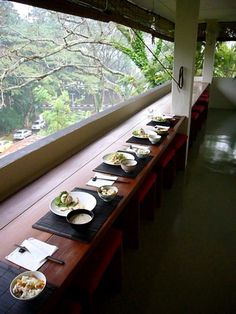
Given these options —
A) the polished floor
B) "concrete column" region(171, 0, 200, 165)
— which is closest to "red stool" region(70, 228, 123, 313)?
the polished floor

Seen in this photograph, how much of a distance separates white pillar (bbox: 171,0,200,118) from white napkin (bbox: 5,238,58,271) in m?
3.16

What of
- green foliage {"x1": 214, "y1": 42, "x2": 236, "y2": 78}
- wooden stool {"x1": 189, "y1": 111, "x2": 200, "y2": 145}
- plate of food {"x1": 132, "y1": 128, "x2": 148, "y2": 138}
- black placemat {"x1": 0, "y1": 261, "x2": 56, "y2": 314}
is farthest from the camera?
green foliage {"x1": 214, "y1": 42, "x2": 236, "y2": 78}

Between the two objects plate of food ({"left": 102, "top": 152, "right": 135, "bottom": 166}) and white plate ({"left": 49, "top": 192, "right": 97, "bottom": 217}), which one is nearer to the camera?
white plate ({"left": 49, "top": 192, "right": 97, "bottom": 217})

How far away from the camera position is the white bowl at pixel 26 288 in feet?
3.65

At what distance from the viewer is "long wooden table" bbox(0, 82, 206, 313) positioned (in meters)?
1.32

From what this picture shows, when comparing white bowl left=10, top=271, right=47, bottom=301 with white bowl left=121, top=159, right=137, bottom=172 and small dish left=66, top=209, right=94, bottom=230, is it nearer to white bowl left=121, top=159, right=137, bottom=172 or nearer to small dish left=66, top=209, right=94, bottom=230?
small dish left=66, top=209, right=94, bottom=230

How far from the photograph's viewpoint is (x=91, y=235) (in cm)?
148

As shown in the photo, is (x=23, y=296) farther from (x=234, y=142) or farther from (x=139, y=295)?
(x=234, y=142)

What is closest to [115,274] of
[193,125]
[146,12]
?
[193,125]

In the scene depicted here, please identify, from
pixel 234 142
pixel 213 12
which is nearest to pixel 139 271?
pixel 234 142

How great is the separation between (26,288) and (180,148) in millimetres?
3280

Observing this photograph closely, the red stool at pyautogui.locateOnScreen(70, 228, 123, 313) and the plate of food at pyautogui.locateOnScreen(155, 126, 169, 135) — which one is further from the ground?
the plate of food at pyautogui.locateOnScreen(155, 126, 169, 135)

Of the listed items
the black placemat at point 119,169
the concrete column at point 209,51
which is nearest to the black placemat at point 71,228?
the black placemat at point 119,169

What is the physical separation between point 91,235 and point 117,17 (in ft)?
8.63
